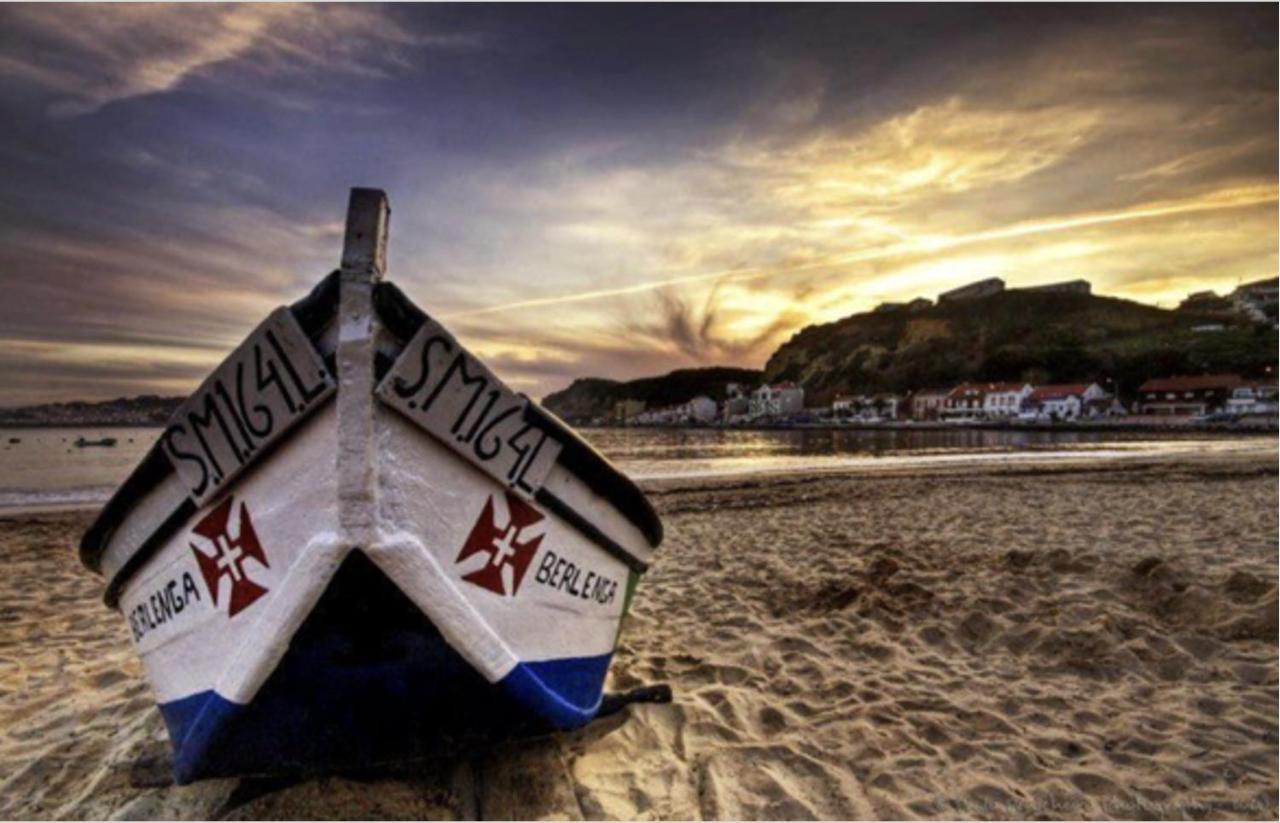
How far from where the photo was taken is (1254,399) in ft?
252

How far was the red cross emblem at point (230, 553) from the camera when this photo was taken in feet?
7.60

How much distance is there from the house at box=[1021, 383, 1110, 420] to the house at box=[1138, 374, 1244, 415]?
17.1ft

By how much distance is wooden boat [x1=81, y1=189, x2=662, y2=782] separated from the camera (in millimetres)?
2162

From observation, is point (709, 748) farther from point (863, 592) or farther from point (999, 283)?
point (999, 283)

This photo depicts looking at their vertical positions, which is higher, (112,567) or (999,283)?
(999,283)

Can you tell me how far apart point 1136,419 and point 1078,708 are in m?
91.6

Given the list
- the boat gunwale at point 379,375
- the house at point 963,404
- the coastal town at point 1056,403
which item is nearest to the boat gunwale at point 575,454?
the boat gunwale at point 379,375

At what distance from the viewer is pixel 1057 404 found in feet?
286

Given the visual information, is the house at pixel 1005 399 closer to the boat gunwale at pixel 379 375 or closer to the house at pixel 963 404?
the house at pixel 963 404

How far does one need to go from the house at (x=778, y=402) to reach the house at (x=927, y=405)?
90.8 ft

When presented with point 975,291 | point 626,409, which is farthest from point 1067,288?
point 626,409

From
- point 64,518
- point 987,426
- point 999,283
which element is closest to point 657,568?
point 64,518

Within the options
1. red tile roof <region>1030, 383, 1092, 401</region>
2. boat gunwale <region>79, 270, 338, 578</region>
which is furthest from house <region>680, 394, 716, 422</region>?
boat gunwale <region>79, 270, 338, 578</region>

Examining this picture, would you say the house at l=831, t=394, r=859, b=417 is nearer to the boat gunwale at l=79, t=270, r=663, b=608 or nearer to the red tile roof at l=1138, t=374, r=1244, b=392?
the red tile roof at l=1138, t=374, r=1244, b=392
